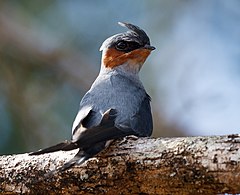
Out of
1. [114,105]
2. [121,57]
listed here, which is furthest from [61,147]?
[121,57]

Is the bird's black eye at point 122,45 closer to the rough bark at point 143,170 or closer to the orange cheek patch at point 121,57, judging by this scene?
the orange cheek patch at point 121,57

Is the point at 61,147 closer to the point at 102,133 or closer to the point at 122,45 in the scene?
the point at 102,133

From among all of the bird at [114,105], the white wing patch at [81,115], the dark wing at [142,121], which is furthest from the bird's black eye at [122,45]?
the white wing patch at [81,115]

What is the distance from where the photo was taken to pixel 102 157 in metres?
3.74

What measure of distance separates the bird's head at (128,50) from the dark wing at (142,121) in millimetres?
693

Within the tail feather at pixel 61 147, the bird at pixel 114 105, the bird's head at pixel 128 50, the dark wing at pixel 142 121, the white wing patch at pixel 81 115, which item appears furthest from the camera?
the bird's head at pixel 128 50

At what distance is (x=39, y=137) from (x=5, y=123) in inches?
19.3

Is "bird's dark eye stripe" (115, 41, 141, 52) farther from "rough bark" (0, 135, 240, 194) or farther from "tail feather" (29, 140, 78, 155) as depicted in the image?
"tail feather" (29, 140, 78, 155)

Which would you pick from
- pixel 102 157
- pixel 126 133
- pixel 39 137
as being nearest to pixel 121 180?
pixel 102 157

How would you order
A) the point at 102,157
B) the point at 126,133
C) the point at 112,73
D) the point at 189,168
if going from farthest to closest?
the point at 112,73 → the point at 126,133 → the point at 102,157 → the point at 189,168

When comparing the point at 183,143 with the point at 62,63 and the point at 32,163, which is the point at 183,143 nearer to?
the point at 32,163

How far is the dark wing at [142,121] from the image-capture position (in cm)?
436

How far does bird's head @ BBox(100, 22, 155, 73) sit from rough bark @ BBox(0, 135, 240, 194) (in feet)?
5.65

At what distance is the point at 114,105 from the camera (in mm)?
4461
